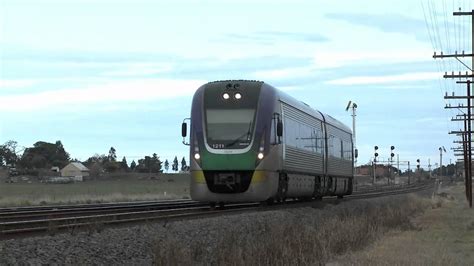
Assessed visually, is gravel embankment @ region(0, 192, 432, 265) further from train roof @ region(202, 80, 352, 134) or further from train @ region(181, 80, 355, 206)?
train roof @ region(202, 80, 352, 134)

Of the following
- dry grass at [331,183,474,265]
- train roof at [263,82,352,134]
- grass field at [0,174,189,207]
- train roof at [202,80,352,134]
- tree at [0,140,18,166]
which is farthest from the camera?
tree at [0,140,18,166]

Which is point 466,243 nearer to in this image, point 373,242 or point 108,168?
point 373,242

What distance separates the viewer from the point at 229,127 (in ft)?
66.3

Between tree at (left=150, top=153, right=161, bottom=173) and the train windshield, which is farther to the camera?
tree at (left=150, top=153, right=161, bottom=173)

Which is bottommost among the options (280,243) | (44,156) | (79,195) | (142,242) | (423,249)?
(423,249)

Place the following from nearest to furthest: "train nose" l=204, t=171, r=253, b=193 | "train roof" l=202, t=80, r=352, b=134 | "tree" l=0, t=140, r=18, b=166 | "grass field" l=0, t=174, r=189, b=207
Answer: "train nose" l=204, t=171, r=253, b=193, "train roof" l=202, t=80, r=352, b=134, "grass field" l=0, t=174, r=189, b=207, "tree" l=0, t=140, r=18, b=166

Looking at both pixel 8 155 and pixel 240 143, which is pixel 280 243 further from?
pixel 8 155

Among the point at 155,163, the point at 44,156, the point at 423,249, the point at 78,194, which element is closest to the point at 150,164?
the point at 155,163

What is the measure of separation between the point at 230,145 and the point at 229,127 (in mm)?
619

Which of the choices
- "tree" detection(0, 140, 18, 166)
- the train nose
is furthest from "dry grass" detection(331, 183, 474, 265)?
"tree" detection(0, 140, 18, 166)

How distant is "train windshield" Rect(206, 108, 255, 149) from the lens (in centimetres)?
1994

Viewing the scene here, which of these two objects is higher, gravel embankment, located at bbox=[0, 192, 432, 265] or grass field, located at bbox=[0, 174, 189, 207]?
grass field, located at bbox=[0, 174, 189, 207]

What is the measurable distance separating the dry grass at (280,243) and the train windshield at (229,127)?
276cm

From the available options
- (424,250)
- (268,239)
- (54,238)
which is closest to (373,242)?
(424,250)
